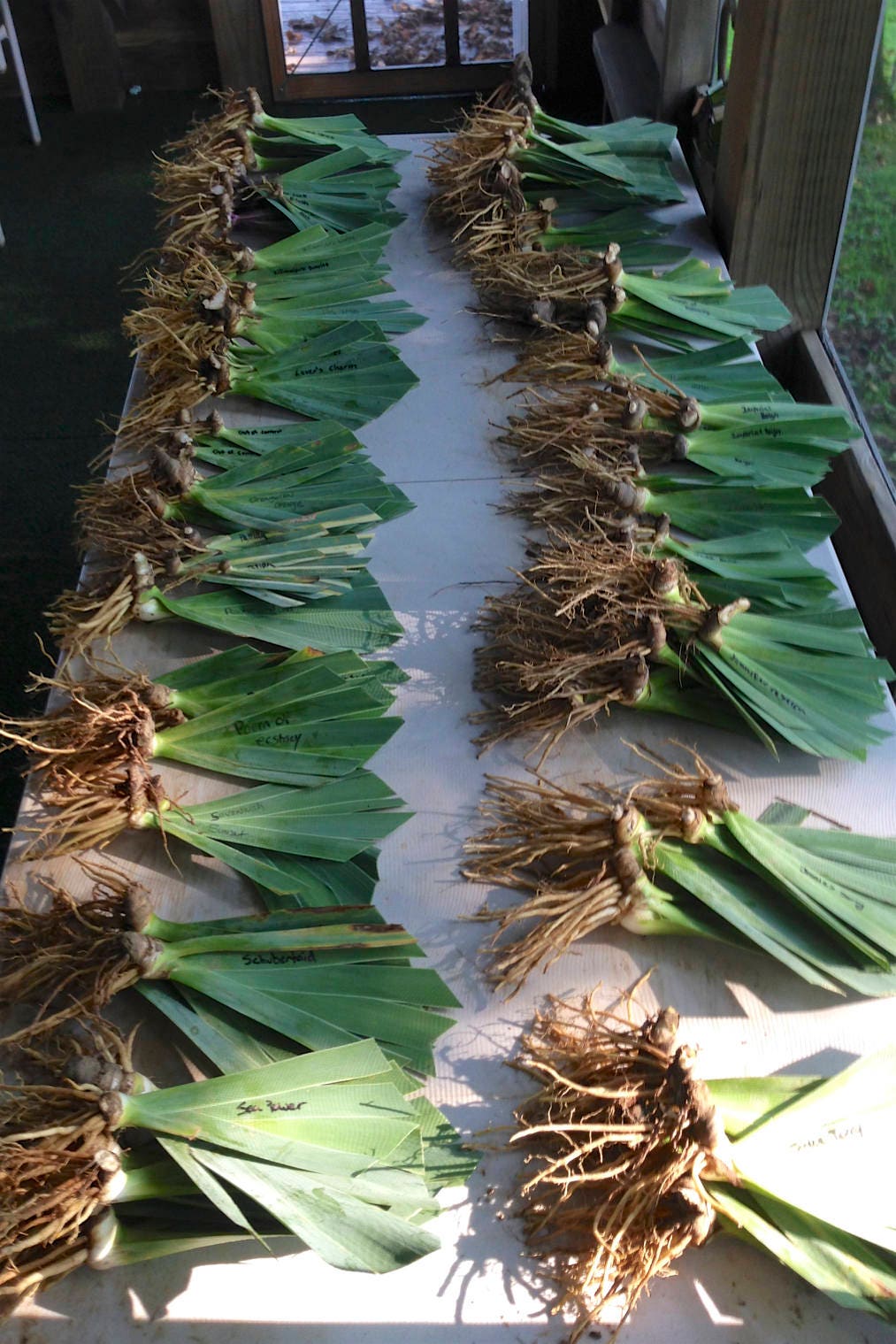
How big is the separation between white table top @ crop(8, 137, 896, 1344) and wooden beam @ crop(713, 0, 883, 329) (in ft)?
2.86

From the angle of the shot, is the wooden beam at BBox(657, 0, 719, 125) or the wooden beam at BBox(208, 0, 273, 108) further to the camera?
the wooden beam at BBox(208, 0, 273, 108)

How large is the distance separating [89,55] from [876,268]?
3800 mm

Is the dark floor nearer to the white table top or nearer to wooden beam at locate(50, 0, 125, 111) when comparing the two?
wooden beam at locate(50, 0, 125, 111)

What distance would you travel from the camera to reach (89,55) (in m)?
4.75

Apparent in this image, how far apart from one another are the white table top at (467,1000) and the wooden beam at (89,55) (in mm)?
3707

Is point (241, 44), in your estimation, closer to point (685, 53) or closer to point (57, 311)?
point (57, 311)

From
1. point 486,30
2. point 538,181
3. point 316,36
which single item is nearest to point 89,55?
point 316,36

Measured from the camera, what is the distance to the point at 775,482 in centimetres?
183

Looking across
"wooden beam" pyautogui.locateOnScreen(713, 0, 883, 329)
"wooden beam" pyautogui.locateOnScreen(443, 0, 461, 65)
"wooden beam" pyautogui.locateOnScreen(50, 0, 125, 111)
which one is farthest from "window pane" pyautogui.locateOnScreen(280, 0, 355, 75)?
"wooden beam" pyautogui.locateOnScreen(713, 0, 883, 329)

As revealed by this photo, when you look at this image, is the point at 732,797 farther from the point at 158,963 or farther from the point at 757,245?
the point at 757,245

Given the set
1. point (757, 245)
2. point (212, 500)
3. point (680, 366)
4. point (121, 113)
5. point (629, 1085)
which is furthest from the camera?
point (121, 113)

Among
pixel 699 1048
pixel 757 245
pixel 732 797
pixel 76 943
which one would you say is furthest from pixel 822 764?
pixel 757 245

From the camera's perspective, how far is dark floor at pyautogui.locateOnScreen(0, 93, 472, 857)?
9.62 ft

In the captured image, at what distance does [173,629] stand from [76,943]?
1.91 feet
